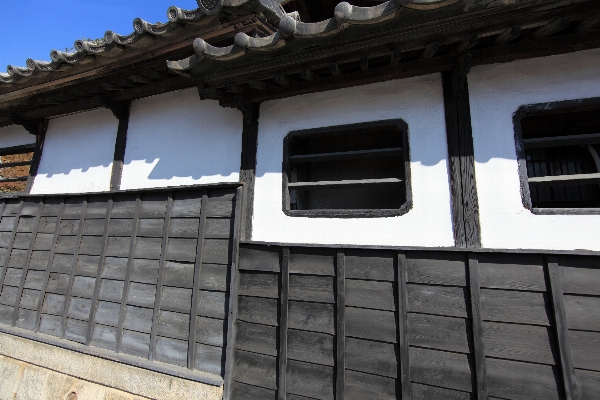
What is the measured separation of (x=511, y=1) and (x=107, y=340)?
17.5 feet

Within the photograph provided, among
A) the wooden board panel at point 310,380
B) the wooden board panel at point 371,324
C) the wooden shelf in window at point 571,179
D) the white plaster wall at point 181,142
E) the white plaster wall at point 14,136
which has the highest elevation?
the white plaster wall at point 14,136

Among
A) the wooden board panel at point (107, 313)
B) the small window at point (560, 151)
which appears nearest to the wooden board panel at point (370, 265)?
the small window at point (560, 151)

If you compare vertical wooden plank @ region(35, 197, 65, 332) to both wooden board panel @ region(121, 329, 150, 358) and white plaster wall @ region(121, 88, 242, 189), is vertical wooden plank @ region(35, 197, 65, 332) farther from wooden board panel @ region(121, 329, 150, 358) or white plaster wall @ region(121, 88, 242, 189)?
wooden board panel @ region(121, 329, 150, 358)

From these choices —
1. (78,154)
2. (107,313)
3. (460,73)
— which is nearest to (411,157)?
(460,73)

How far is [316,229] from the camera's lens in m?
3.21

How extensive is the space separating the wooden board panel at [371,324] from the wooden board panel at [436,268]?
1.37 feet

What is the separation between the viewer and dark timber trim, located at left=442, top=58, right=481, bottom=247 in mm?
2734

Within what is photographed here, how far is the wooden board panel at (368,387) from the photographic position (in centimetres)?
252

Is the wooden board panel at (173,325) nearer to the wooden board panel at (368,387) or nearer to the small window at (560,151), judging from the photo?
the wooden board panel at (368,387)

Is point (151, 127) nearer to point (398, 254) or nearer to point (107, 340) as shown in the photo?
point (107, 340)

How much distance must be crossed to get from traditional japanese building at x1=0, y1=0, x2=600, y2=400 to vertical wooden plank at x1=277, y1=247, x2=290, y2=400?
0.02m

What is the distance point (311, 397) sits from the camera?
271 cm

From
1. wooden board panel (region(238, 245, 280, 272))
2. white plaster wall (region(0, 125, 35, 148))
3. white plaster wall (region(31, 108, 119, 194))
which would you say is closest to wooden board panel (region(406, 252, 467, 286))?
wooden board panel (region(238, 245, 280, 272))

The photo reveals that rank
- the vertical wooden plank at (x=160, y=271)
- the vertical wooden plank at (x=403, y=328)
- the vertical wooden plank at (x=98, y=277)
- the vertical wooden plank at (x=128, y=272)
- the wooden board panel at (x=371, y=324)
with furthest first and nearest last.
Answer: the vertical wooden plank at (x=98, y=277)
the vertical wooden plank at (x=128, y=272)
the vertical wooden plank at (x=160, y=271)
the wooden board panel at (x=371, y=324)
the vertical wooden plank at (x=403, y=328)
